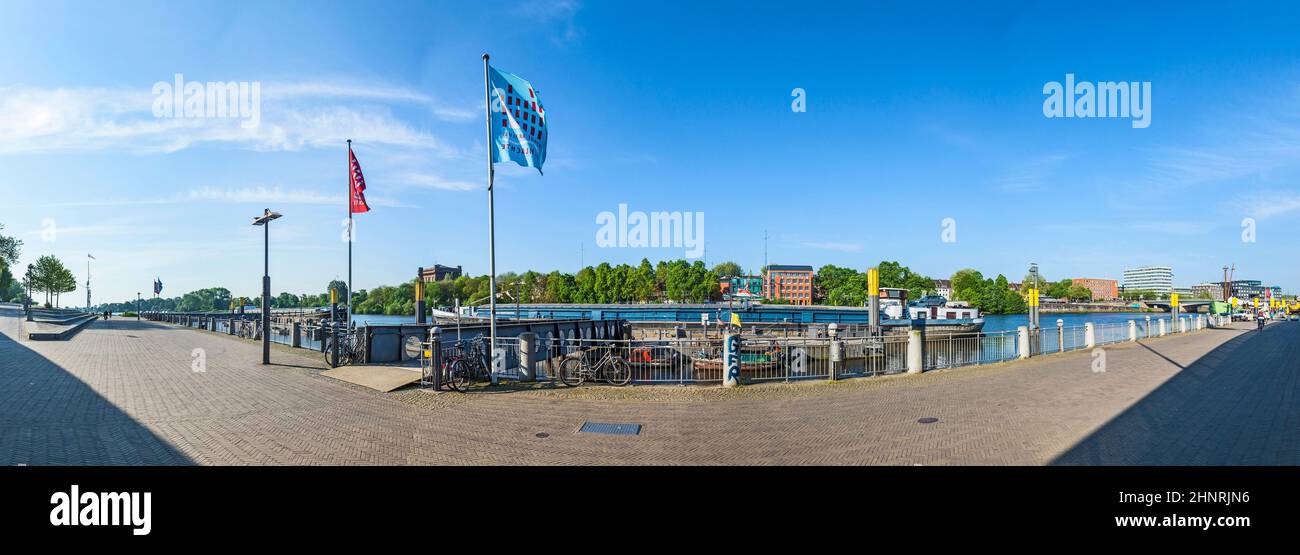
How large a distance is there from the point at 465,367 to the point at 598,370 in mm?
2929

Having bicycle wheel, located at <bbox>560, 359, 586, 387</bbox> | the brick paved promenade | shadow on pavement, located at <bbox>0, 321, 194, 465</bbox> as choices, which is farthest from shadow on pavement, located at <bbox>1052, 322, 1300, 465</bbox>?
shadow on pavement, located at <bbox>0, 321, 194, 465</bbox>

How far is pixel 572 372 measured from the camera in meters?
12.4

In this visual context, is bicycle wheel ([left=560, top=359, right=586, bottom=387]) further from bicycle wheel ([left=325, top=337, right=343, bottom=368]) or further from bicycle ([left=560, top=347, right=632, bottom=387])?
bicycle wheel ([left=325, top=337, right=343, bottom=368])

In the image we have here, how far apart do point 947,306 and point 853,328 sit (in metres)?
42.3

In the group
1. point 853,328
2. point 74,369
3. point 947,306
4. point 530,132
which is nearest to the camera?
point 530,132

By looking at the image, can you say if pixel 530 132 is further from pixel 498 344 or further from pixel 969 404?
pixel 969 404

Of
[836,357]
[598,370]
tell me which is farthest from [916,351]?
[598,370]

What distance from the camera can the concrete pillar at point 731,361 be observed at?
12.0 meters

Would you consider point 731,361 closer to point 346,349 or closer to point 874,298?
point 346,349

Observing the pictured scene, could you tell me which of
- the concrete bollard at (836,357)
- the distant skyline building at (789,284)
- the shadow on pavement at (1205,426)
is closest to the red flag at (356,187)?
the concrete bollard at (836,357)
